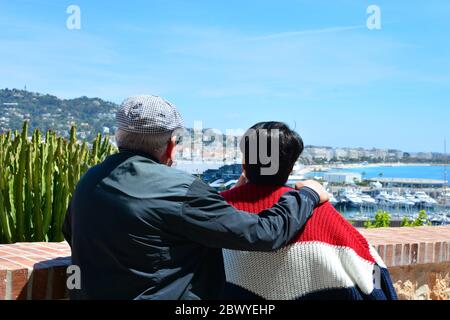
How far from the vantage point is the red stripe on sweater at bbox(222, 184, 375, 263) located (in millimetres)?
2172

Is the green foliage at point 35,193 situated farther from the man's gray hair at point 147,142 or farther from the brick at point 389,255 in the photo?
the man's gray hair at point 147,142

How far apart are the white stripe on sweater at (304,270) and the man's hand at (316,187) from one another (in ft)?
0.62

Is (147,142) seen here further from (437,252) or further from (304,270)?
(437,252)

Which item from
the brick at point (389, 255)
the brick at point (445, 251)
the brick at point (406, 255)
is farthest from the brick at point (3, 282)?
the brick at point (445, 251)

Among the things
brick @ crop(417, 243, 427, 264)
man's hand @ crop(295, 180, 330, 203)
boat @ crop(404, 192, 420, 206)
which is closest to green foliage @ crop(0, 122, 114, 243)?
brick @ crop(417, 243, 427, 264)

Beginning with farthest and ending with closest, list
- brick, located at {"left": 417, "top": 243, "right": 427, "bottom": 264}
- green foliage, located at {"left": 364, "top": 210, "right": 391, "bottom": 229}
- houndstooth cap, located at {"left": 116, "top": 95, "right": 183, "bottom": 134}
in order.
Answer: green foliage, located at {"left": 364, "top": 210, "right": 391, "bottom": 229}
brick, located at {"left": 417, "top": 243, "right": 427, "bottom": 264}
houndstooth cap, located at {"left": 116, "top": 95, "right": 183, "bottom": 134}

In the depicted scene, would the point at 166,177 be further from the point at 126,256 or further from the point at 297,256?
the point at 297,256

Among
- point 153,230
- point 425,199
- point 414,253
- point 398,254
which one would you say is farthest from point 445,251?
point 425,199

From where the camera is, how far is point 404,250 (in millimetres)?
3516

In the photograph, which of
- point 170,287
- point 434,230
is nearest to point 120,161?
point 170,287

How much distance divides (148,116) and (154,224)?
40cm

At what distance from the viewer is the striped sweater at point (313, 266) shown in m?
2.16

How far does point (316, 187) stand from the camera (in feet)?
7.46

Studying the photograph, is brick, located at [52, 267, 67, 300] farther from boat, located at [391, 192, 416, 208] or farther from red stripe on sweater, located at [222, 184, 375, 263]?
boat, located at [391, 192, 416, 208]
